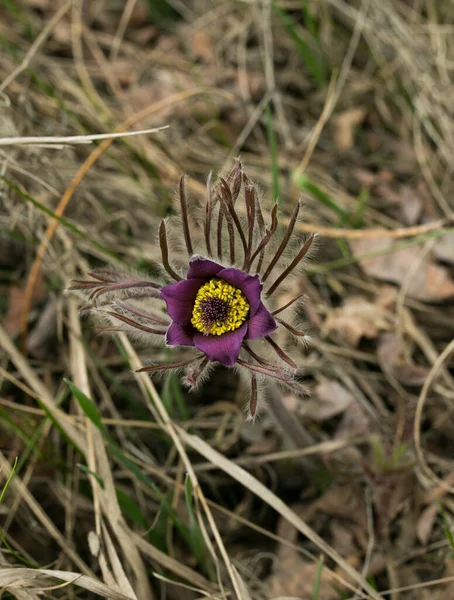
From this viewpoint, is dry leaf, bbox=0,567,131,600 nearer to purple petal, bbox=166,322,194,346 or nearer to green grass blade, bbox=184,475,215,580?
green grass blade, bbox=184,475,215,580

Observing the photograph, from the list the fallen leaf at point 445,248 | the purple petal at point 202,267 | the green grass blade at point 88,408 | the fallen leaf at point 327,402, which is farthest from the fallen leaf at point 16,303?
the fallen leaf at point 445,248

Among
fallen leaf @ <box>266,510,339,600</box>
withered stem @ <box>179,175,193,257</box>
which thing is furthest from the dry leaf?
withered stem @ <box>179,175,193,257</box>

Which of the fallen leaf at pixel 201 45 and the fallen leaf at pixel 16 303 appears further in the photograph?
the fallen leaf at pixel 201 45

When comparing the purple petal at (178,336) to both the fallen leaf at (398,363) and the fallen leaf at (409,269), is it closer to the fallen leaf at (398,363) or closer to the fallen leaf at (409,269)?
the fallen leaf at (398,363)

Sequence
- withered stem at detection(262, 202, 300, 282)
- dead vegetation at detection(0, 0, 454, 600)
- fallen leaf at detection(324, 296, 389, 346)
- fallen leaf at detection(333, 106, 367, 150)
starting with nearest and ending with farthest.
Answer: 1. withered stem at detection(262, 202, 300, 282)
2. dead vegetation at detection(0, 0, 454, 600)
3. fallen leaf at detection(324, 296, 389, 346)
4. fallen leaf at detection(333, 106, 367, 150)

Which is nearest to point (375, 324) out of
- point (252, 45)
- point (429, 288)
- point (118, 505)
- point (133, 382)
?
point (429, 288)
